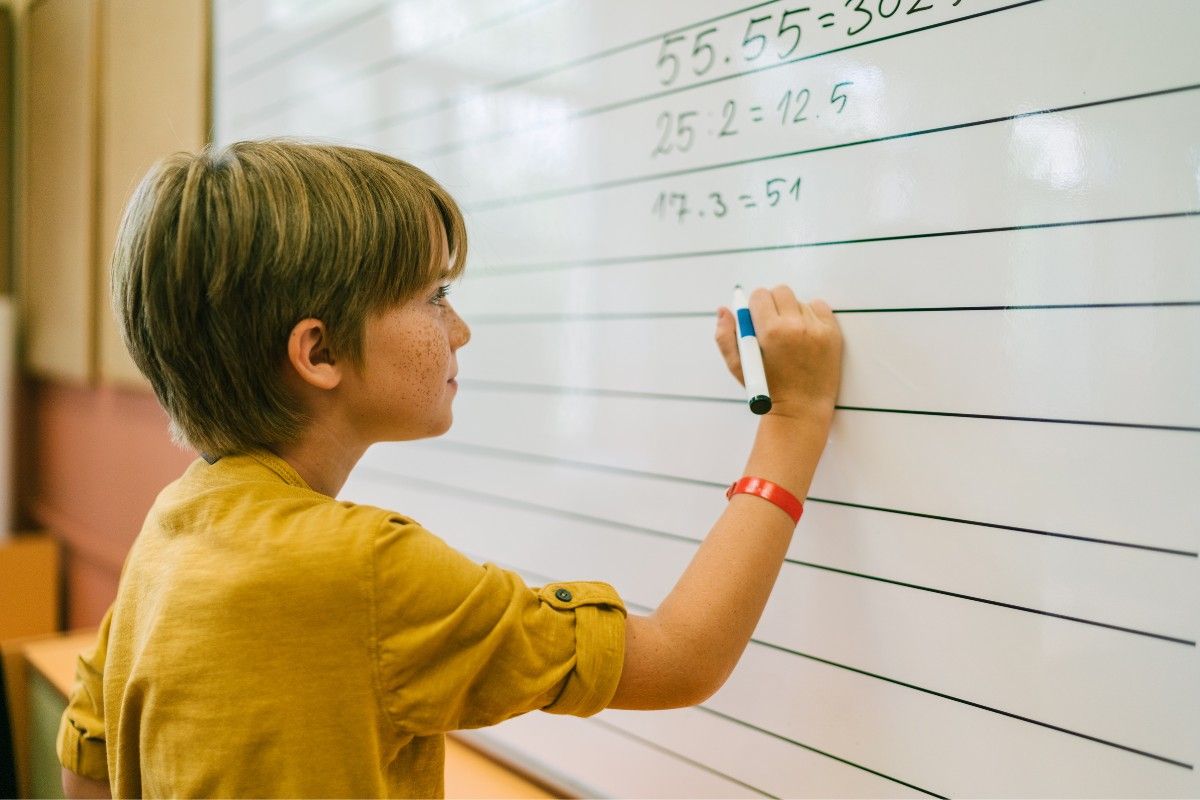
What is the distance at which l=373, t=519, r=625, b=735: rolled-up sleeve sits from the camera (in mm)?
652

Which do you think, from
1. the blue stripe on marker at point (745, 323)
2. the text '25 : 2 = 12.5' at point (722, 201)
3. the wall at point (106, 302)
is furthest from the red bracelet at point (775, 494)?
the wall at point (106, 302)

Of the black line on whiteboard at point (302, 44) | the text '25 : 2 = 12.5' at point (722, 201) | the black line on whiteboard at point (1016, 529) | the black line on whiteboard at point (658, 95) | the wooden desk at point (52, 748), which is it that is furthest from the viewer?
the black line on whiteboard at point (302, 44)

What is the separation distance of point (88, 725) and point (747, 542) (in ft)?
2.26

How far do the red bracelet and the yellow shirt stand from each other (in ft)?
0.56

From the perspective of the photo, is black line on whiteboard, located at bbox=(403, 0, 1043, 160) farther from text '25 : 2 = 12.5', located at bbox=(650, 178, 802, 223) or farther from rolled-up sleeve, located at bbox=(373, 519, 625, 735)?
rolled-up sleeve, located at bbox=(373, 519, 625, 735)

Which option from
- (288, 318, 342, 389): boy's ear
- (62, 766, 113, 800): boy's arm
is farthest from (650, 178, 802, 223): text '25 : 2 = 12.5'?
(62, 766, 113, 800): boy's arm

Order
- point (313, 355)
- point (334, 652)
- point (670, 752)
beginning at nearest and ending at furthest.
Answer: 1. point (334, 652)
2. point (313, 355)
3. point (670, 752)

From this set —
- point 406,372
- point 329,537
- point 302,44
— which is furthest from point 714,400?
point 302,44

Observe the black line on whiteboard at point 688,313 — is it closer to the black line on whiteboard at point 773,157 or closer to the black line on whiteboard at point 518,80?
the black line on whiteboard at point 773,157

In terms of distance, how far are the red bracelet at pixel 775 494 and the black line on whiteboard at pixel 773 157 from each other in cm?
31

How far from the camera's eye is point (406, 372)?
2.60 ft

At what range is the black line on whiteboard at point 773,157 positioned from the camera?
2.10 feet

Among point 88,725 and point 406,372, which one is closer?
point 406,372

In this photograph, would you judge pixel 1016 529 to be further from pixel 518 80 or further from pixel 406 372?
pixel 518 80
